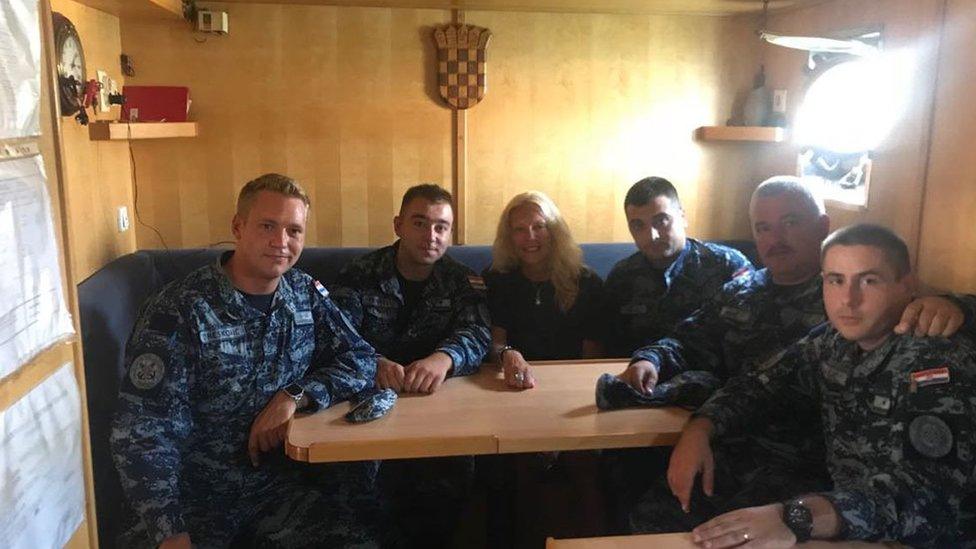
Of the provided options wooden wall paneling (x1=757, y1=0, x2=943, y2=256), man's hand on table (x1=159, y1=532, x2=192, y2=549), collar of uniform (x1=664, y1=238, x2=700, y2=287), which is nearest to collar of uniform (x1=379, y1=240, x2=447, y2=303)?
collar of uniform (x1=664, y1=238, x2=700, y2=287)

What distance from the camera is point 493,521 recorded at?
2154 millimetres

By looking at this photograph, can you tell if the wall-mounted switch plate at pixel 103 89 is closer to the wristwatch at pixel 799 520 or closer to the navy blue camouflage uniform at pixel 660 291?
the navy blue camouflage uniform at pixel 660 291

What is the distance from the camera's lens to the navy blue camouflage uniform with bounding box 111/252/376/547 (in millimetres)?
1761

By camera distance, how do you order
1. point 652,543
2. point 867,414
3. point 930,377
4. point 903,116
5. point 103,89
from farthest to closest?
1. point 103,89
2. point 903,116
3. point 867,414
4. point 930,377
5. point 652,543

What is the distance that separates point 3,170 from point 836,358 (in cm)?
158

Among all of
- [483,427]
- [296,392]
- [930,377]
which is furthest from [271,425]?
[930,377]

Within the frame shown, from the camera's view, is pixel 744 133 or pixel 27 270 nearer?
pixel 27 270

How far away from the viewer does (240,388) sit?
1919 millimetres

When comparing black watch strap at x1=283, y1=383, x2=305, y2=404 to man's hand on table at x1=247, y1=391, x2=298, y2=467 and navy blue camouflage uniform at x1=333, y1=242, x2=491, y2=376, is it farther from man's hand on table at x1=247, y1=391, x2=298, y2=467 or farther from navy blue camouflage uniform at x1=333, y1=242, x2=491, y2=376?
navy blue camouflage uniform at x1=333, y1=242, x2=491, y2=376

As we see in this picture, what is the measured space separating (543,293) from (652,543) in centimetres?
136

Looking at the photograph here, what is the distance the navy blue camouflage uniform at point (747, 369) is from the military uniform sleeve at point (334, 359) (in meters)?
0.73

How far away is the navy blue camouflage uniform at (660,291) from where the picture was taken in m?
2.57

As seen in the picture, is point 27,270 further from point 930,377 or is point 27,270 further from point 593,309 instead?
point 593,309

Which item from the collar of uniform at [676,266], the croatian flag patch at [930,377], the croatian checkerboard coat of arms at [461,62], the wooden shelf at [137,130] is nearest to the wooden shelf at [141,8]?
the wooden shelf at [137,130]
